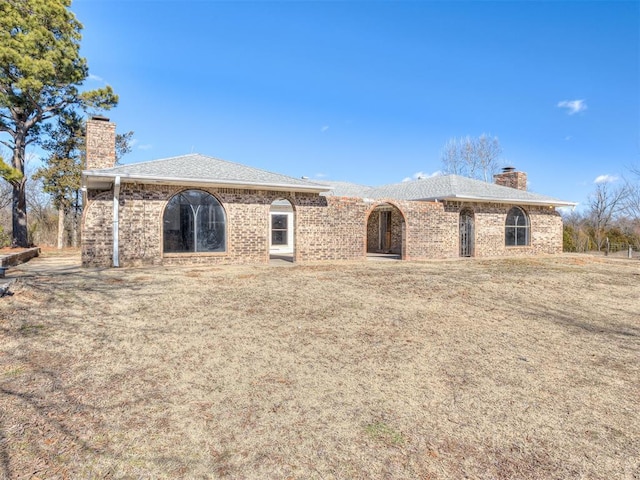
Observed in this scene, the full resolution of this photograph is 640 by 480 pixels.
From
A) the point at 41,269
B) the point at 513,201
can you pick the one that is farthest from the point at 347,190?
the point at 41,269

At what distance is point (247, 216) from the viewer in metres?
12.2

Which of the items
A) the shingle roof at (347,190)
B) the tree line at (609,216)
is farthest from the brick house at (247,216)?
the tree line at (609,216)

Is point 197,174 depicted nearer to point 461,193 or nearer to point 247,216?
point 247,216

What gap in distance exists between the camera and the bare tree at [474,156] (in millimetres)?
33281

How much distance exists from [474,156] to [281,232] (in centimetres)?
2281

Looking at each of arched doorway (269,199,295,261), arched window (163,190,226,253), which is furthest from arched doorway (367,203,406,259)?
arched window (163,190,226,253)

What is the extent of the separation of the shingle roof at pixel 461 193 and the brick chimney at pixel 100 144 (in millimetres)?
12457

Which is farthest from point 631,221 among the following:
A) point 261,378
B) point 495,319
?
point 261,378

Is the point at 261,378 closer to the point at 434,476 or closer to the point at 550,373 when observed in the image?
the point at 434,476

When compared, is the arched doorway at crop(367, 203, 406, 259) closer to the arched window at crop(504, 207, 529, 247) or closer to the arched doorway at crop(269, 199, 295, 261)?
the arched doorway at crop(269, 199, 295, 261)

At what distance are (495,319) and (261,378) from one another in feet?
12.9

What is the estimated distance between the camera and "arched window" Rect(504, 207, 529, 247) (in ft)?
56.4

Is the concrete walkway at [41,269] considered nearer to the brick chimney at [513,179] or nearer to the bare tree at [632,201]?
the brick chimney at [513,179]

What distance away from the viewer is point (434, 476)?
2.09 m
